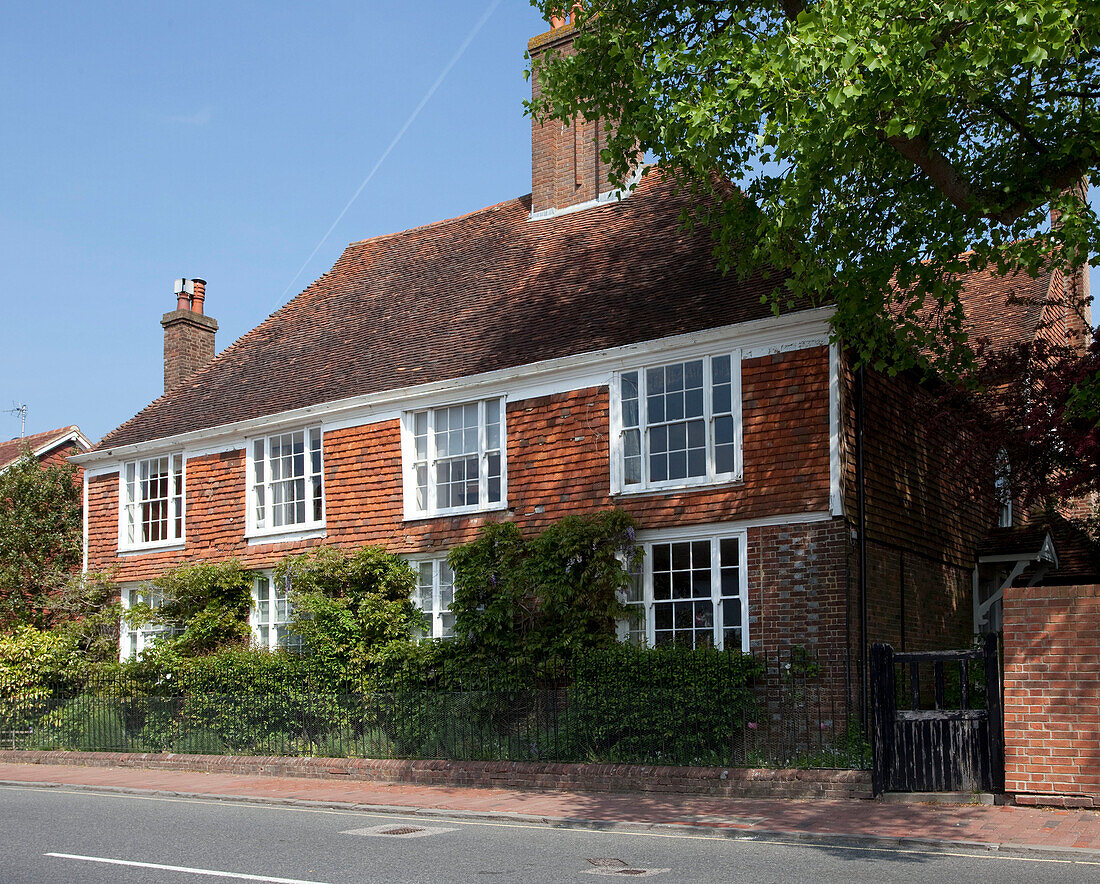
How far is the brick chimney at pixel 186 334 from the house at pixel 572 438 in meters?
1.85

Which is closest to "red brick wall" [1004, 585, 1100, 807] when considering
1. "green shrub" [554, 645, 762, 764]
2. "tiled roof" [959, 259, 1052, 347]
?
"green shrub" [554, 645, 762, 764]

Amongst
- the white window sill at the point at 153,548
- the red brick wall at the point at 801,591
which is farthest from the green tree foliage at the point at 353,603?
the red brick wall at the point at 801,591

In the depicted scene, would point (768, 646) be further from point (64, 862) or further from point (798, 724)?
point (64, 862)

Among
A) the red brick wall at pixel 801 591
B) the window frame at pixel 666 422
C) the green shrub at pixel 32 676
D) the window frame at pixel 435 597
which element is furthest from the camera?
the green shrub at pixel 32 676

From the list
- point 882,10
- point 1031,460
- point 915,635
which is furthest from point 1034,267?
point 915,635

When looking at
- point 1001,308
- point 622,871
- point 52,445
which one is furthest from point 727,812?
point 52,445

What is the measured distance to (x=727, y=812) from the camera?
12.6 m

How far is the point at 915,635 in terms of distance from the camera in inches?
720

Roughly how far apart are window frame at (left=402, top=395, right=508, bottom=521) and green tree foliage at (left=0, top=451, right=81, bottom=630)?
10.2 metres

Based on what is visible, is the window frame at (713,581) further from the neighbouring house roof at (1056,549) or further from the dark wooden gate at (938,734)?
the neighbouring house roof at (1056,549)

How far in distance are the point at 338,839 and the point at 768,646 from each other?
23.3ft

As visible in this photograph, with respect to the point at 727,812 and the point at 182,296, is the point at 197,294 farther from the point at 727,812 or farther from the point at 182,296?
the point at 727,812

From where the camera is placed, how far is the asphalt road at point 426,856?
358 inches

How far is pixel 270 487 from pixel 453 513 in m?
4.80
